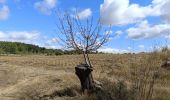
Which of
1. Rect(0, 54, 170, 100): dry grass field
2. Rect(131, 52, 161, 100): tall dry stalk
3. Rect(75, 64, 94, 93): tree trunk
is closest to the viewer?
Rect(131, 52, 161, 100): tall dry stalk

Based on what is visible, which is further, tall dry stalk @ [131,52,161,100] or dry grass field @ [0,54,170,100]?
dry grass field @ [0,54,170,100]

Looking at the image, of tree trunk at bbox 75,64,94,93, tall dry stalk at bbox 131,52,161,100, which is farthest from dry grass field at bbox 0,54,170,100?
tree trunk at bbox 75,64,94,93

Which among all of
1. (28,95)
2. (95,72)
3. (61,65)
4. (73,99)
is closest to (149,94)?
(73,99)

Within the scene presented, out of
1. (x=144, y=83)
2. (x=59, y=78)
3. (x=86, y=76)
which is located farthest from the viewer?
(x=59, y=78)

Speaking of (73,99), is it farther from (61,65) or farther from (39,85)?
(61,65)

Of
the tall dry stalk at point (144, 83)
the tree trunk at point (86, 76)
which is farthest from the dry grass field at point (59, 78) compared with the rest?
the tree trunk at point (86, 76)

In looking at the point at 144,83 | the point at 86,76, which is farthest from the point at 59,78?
the point at 144,83

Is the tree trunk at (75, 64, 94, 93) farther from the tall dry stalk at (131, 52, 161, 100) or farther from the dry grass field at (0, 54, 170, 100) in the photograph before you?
the tall dry stalk at (131, 52, 161, 100)

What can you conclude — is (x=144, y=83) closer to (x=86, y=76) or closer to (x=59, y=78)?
(x=86, y=76)

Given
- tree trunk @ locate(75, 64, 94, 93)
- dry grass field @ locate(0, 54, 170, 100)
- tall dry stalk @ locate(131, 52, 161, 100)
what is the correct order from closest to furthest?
tall dry stalk @ locate(131, 52, 161, 100), tree trunk @ locate(75, 64, 94, 93), dry grass field @ locate(0, 54, 170, 100)

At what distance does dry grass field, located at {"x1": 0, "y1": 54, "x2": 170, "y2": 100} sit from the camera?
14454mm

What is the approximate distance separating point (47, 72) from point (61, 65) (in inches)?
81.8

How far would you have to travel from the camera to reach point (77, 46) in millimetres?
14930

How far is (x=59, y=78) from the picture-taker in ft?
58.1
